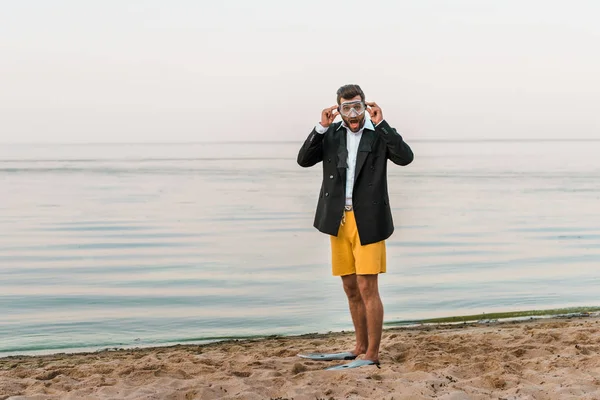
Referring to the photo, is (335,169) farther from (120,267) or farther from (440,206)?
(440,206)

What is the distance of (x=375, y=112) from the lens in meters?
6.52

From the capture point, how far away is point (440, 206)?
25.3m

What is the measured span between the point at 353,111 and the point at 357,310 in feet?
5.09

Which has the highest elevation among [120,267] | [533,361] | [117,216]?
[117,216]

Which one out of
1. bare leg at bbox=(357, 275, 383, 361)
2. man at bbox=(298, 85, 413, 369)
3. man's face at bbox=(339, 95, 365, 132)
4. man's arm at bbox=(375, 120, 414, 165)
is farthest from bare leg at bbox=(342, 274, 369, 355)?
man's face at bbox=(339, 95, 365, 132)

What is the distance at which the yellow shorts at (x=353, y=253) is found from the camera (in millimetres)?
6500

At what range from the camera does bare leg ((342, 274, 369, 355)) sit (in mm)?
6832

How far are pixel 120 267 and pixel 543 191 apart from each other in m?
21.6

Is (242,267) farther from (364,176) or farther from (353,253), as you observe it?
Result: (364,176)

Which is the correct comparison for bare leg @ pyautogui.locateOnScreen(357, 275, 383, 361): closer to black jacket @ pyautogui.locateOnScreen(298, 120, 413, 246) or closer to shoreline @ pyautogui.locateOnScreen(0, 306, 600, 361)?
black jacket @ pyautogui.locateOnScreen(298, 120, 413, 246)

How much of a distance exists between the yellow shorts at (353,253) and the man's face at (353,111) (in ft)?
2.20

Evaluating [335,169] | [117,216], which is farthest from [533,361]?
[117,216]

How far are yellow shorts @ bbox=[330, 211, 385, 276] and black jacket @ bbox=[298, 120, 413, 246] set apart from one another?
65 millimetres

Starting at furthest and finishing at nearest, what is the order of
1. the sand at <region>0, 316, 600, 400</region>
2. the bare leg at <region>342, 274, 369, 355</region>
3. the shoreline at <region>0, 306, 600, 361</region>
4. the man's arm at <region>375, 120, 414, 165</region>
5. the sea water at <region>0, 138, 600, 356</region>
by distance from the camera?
the sea water at <region>0, 138, 600, 356</region>
the shoreline at <region>0, 306, 600, 361</region>
the bare leg at <region>342, 274, 369, 355</region>
the man's arm at <region>375, 120, 414, 165</region>
the sand at <region>0, 316, 600, 400</region>
